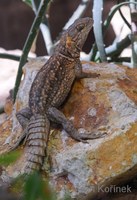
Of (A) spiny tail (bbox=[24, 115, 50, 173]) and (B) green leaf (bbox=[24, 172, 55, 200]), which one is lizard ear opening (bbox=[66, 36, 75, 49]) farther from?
(B) green leaf (bbox=[24, 172, 55, 200])

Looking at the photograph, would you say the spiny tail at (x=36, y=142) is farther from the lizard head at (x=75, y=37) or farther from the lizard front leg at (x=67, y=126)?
the lizard head at (x=75, y=37)

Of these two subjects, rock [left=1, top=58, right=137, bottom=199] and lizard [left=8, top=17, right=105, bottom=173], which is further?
lizard [left=8, top=17, right=105, bottom=173]

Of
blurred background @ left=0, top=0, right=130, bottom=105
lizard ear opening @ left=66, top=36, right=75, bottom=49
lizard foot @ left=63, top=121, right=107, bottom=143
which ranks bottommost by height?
blurred background @ left=0, top=0, right=130, bottom=105

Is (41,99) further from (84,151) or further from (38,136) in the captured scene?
(84,151)

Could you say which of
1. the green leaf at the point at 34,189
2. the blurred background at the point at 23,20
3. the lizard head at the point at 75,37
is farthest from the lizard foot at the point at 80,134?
the blurred background at the point at 23,20

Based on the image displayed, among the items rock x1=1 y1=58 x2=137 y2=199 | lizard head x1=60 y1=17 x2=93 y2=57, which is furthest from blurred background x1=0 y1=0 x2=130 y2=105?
rock x1=1 y1=58 x2=137 y2=199

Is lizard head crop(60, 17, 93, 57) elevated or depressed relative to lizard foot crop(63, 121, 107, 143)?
elevated

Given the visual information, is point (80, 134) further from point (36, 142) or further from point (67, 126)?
point (36, 142)
